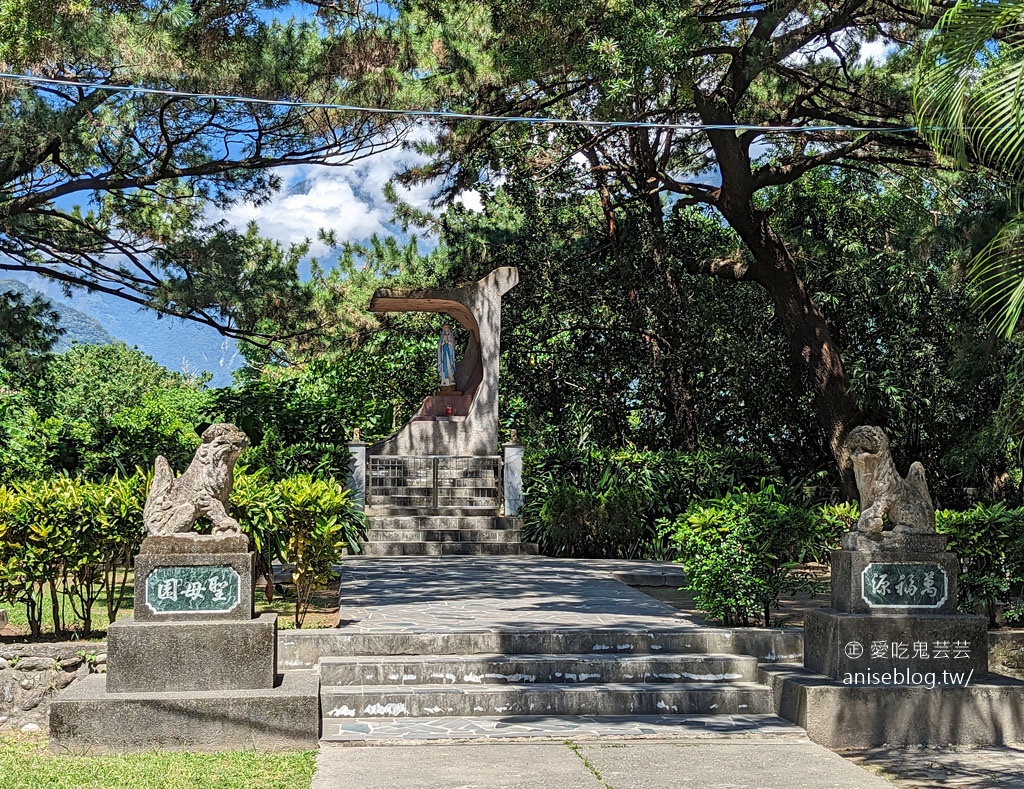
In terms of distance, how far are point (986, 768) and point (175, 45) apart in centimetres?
901

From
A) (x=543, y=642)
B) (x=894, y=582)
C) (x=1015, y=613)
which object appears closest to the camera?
(x=894, y=582)

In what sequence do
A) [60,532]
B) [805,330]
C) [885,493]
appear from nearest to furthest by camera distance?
1. [885,493]
2. [60,532]
3. [805,330]

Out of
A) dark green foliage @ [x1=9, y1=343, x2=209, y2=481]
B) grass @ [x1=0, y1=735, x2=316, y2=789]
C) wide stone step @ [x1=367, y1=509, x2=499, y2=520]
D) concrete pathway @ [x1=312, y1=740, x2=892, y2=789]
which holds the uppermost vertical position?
dark green foliage @ [x1=9, y1=343, x2=209, y2=481]

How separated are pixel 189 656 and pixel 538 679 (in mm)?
2534

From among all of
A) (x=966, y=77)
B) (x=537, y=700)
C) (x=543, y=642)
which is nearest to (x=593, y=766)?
(x=537, y=700)

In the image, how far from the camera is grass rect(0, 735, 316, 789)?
5.80 metres

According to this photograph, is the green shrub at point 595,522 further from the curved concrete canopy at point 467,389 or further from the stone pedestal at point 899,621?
the stone pedestal at point 899,621

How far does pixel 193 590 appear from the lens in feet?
23.0

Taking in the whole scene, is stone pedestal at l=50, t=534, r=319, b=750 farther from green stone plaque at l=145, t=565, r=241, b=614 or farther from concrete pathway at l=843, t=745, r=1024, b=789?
concrete pathway at l=843, t=745, r=1024, b=789

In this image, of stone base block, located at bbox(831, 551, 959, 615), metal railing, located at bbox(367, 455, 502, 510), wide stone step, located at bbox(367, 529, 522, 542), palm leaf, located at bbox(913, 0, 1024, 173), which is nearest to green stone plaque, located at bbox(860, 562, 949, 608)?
stone base block, located at bbox(831, 551, 959, 615)

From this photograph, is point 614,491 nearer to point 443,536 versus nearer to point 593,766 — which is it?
point 443,536

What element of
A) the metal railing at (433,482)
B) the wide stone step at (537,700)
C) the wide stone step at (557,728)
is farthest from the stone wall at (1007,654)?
the metal railing at (433,482)

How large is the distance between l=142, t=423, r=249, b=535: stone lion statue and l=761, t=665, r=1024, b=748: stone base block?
3.96m

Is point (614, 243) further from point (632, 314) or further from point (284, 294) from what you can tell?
point (284, 294)
